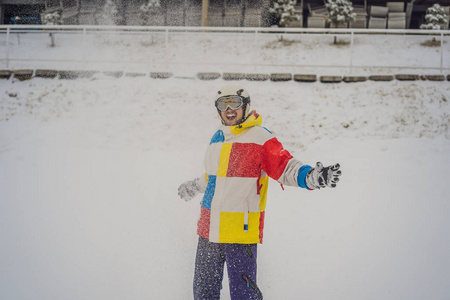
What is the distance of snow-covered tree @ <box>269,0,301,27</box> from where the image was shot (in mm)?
12953

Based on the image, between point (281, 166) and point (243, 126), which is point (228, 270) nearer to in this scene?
point (281, 166)

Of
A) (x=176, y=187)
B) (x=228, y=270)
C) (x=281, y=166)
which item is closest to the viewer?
(x=281, y=166)

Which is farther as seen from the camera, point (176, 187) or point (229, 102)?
point (176, 187)

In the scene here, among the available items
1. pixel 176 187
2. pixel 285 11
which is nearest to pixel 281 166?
pixel 176 187

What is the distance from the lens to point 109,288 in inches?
129

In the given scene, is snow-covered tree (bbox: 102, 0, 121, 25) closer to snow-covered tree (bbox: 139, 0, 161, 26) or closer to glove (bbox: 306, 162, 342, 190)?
snow-covered tree (bbox: 139, 0, 161, 26)

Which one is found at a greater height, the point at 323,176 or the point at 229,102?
the point at 229,102

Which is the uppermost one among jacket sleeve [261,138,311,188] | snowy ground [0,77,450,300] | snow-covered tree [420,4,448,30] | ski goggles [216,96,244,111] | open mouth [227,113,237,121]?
snow-covered tree [420,4,448,30]

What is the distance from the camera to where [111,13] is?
1583cm

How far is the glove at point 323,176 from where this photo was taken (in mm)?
1897

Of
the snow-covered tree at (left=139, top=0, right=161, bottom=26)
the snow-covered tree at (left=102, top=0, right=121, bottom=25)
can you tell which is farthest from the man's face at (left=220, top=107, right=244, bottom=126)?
the snow-covered tree at (left=102, top=0, right=121, bottom=25)

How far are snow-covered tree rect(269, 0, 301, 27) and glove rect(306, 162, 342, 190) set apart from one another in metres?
11.9

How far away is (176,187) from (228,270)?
2.78 meters

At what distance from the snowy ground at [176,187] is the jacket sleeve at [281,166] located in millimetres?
1460
